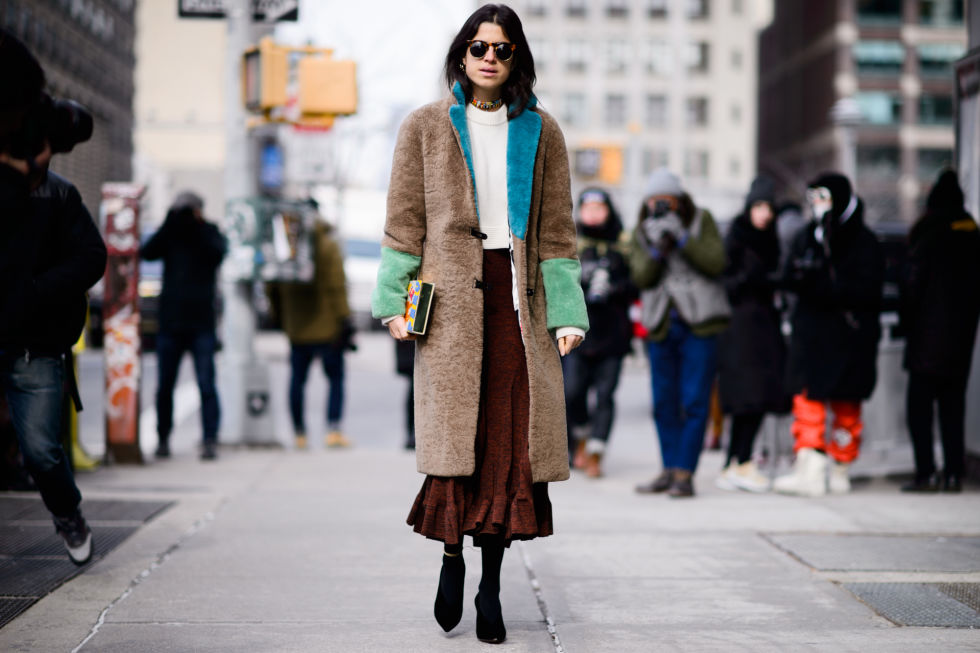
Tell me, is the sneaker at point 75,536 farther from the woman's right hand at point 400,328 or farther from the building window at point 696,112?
the building window at point 696,112

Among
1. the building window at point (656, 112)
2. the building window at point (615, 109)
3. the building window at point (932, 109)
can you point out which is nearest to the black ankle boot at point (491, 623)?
the building window at point (932, 109)

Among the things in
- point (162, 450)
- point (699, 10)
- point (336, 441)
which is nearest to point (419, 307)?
point (162, 450)

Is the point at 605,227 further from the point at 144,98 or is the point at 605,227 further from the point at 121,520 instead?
the point at 144,98

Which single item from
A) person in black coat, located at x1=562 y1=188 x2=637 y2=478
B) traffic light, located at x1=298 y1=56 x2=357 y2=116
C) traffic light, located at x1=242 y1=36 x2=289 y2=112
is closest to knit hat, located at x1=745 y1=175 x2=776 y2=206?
person in black coat, located at x1=562 y1=188 x2=637 y2=478

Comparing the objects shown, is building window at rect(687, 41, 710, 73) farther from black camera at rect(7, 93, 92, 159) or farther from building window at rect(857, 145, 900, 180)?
black camera at rect(7, 93, 92, 159)

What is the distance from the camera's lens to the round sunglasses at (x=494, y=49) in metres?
4.30

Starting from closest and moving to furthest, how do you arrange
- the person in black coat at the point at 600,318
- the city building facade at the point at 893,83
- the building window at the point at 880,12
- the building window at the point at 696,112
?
the person in black coat at the point at 600,318, the city building facade at the point at 893,83, the building window at the point at 880,12, the building window at the point at 696,112

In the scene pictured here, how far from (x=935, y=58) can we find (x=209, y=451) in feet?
239

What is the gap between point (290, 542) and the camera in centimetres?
606

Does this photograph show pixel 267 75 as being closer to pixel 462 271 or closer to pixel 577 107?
pixel 462 271

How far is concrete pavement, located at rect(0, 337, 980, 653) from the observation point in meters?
4.43

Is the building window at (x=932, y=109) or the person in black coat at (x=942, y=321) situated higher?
the building window at (x=932, y=109)

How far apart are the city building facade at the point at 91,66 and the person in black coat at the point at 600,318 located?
44808 millimetres

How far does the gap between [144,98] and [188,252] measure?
220 ft
